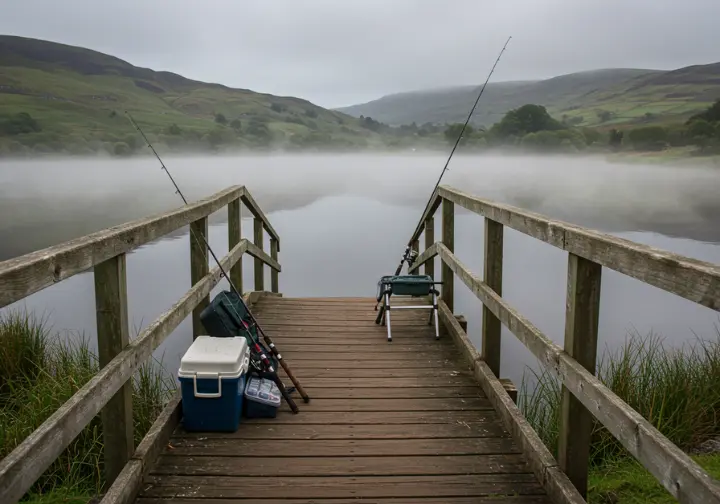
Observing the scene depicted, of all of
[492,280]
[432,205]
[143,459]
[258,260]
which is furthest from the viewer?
[258,260]

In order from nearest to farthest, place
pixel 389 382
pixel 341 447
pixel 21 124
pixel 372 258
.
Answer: pixel 341 447, pixel 389 382, pixel 372 258, pixel 21 124

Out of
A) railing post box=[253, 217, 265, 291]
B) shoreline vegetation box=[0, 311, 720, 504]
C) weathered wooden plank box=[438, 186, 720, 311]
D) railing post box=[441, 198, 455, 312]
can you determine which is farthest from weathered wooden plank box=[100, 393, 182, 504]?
railing post box=[253, 217, 265, 291]

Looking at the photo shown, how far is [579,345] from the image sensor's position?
2.28m

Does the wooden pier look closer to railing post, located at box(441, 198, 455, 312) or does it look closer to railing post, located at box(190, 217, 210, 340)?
railing post, located at box(190, 217, 210, 340)

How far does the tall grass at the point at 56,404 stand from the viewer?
3.59m

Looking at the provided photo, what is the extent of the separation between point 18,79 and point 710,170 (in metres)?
128

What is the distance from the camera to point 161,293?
20.3 metres

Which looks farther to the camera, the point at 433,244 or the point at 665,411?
the point at 433,244

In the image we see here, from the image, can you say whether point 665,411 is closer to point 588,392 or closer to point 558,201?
point 588,392

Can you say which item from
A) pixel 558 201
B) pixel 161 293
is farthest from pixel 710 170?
pixel 161 293

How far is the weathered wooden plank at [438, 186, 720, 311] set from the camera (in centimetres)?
151

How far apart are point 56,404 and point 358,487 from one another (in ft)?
7.63

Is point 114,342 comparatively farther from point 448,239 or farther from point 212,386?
point 448,239

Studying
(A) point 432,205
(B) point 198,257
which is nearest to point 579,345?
(B) point 198,257
